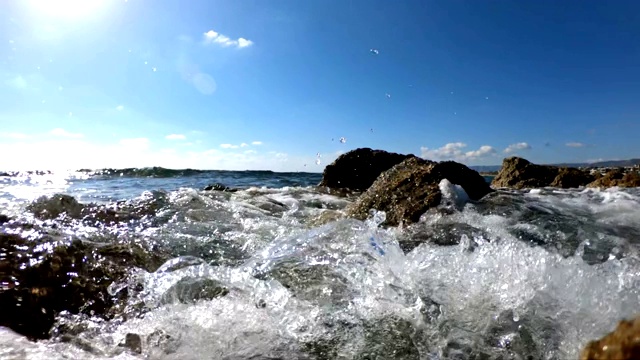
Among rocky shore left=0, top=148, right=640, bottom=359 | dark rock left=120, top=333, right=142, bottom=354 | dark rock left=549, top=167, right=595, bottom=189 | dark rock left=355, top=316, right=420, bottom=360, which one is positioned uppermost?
dark rock left=549, top=167, right=595, bottom=189

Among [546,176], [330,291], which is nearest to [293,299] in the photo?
[330,291]

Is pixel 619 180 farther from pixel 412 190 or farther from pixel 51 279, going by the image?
pixel 51 279

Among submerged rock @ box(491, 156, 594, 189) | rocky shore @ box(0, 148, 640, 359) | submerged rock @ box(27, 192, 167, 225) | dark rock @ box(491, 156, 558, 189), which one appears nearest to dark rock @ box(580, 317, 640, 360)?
rocky shore @ box(0, 148, 640, 359)

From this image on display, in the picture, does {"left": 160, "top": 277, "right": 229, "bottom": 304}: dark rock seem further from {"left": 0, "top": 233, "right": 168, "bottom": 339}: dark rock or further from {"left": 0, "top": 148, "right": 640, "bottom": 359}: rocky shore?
{"left": 0, "top": 233, "right": 168, "bottom": 339}: dark rock

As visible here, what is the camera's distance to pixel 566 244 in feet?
13.5

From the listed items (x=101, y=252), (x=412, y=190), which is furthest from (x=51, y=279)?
(x=412, y=190)

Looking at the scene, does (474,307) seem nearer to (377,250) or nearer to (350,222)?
(377,250)

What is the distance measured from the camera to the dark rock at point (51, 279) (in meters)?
2.40

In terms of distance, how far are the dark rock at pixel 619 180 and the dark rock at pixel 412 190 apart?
17.0ft

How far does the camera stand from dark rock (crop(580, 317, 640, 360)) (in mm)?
919

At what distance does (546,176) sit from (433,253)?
1140cm

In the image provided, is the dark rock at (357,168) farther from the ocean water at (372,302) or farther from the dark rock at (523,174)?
the ocean water at (372,302)

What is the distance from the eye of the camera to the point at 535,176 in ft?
41.6

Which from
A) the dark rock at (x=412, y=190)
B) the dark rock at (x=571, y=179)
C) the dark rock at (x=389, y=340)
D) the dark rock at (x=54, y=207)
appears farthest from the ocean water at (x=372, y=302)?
the dark rock at (x=571, y=179)
